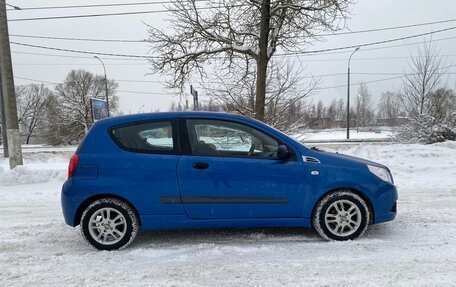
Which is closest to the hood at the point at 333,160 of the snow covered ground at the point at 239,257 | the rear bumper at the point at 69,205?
the snow covered ground at the point at 239,257

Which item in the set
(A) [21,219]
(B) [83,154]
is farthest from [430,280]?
(A) [21,219]

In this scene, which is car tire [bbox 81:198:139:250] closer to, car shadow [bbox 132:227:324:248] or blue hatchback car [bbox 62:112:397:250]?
blue hatchback car [bbox 62:112:397:250]

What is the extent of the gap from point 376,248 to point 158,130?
296 cm

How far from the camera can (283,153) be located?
13.0 ft

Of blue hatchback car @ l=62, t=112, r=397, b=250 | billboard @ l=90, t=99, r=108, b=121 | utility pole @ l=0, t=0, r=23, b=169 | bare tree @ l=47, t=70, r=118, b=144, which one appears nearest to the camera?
blue hatchback car @ l=62, t=112, r=397, b=250

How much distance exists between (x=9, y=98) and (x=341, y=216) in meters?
9.50

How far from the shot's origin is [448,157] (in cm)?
966

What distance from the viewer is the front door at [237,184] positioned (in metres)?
3.92

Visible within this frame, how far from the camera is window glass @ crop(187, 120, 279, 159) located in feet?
13.2

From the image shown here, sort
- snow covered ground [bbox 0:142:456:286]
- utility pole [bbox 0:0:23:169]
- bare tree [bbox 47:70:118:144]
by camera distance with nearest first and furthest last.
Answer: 1. snow covered ground [bbox 0:142:456:286]
2. utility pole [bbox 0:0:23:169]
3. bare tree [bbox 47:70:118:144]

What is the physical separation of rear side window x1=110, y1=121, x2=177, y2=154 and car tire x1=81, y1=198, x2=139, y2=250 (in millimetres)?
704

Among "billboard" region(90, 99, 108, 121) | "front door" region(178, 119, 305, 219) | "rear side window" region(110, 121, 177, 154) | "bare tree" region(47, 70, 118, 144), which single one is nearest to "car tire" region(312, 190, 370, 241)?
"front door" region(178, 119, 305, 219)

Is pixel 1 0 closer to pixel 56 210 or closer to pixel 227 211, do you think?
pixel 56 210

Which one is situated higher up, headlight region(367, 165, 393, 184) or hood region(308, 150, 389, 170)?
hood region(308, 150, 389, 170)
